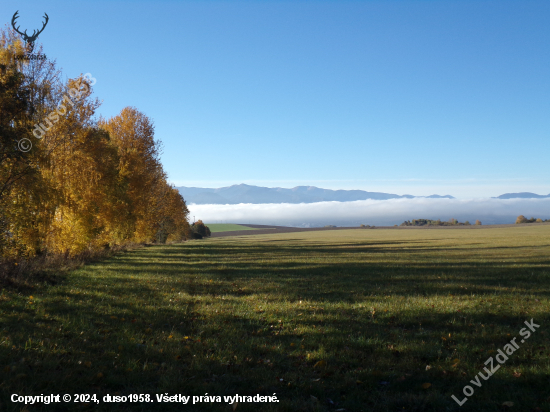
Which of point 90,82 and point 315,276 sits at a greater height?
point 90,82

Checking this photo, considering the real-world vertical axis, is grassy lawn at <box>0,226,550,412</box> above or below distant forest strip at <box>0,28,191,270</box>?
below

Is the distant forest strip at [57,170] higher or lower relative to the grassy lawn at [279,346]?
higher

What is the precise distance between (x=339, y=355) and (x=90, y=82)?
98.4ft

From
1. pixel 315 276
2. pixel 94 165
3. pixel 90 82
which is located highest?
pixel 90 82

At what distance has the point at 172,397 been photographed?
18.2ft

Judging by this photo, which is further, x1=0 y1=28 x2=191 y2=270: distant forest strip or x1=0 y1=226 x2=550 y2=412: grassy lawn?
x1=0 y1=28 x2=191 y2=270: distant forest strip

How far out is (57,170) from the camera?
2436 cm

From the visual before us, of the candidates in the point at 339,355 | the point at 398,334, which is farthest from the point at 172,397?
Answer: the point at 398,334

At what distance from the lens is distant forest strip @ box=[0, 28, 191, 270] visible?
16.2m

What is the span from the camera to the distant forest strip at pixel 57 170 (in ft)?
53.1

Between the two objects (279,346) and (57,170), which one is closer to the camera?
(279,346)

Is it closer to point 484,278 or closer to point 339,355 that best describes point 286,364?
point 339,355

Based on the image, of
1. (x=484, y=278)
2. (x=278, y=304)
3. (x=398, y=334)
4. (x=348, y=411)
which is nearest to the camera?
(x=348, y=411)

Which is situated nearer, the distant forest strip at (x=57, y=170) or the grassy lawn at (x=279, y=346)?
the grassy lawn at (x=279, y=346)
